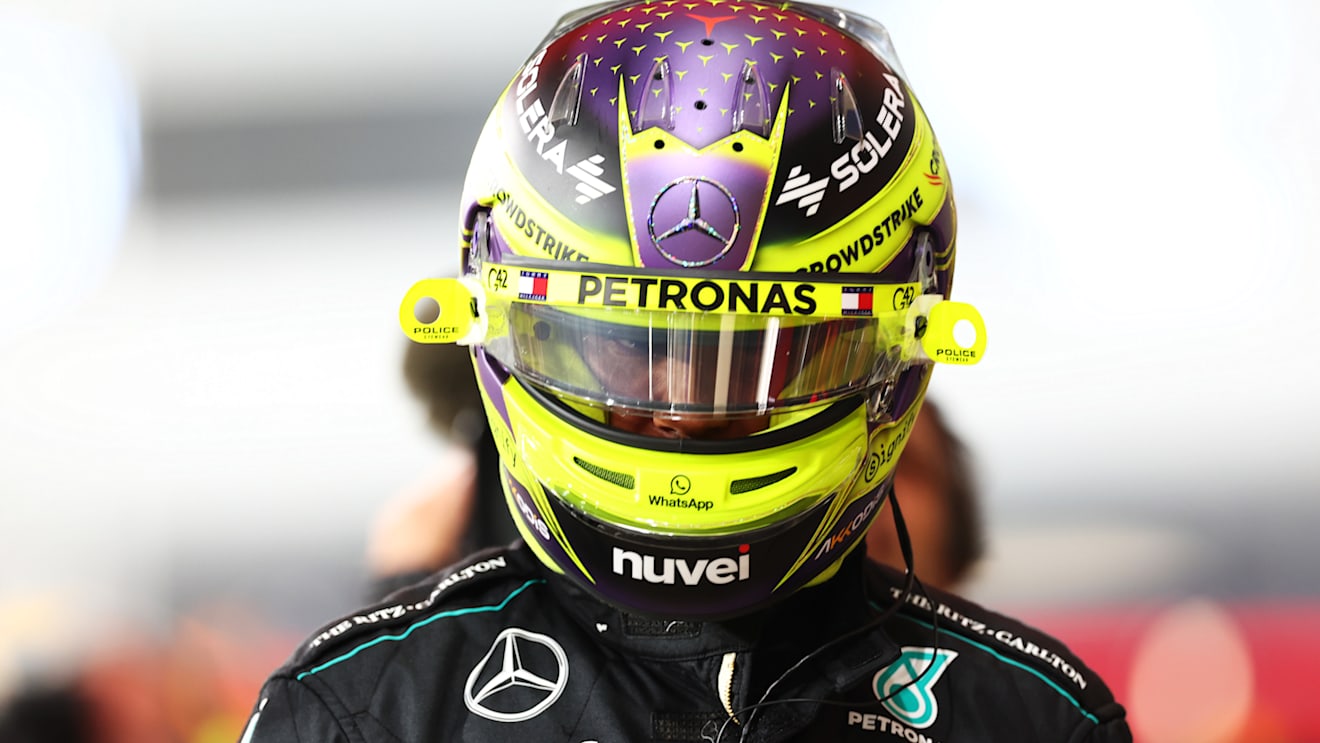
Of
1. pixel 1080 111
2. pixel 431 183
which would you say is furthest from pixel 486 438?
pixel 1080 111

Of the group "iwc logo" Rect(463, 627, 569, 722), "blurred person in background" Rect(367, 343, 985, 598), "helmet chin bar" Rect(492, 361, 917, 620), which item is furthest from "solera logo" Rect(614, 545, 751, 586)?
"blurred person in background" Rect(367, 343, 985, 598)

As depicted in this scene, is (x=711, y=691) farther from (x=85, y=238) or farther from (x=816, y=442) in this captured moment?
(x=85, y=238)

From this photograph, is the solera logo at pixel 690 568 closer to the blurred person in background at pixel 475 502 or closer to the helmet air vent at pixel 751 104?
the helmet air vent at pixel 751 104

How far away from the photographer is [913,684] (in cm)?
105

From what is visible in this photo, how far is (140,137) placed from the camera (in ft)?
7.91

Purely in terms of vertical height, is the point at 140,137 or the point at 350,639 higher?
the point at 140,137

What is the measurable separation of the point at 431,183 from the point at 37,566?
3.95 feet

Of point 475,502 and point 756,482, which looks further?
point 475,502

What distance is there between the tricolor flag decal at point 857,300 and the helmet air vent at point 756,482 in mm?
144

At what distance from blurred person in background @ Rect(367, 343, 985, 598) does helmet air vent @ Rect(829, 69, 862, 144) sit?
1064mm

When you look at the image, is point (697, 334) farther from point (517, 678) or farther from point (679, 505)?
point (517, 678)

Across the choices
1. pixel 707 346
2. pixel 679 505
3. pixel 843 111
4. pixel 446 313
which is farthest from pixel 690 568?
pixel 843 111

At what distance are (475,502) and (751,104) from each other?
1.21 meters

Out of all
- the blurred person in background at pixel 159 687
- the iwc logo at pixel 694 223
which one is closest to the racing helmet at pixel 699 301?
the iwc logo at pixel 694 223
